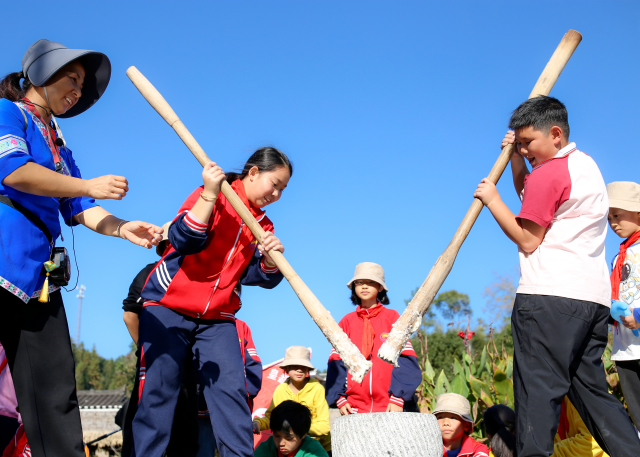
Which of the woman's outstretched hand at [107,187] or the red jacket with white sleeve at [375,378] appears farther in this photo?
the red jacket with white sleeve at [375,378]

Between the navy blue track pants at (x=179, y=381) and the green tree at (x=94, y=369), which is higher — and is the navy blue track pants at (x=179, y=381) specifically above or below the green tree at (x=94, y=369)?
above

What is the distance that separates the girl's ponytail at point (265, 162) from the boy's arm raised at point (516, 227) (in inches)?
50.7

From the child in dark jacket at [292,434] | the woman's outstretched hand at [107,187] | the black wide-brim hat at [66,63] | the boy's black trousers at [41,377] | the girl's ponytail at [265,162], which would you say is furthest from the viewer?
the child in dark jacket at [292,434]

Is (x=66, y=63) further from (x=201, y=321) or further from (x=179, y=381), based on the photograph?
(x=179, y=381)

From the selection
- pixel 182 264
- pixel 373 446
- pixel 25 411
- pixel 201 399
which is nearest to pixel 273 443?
pixel 201 399

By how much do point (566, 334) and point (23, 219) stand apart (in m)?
2.42

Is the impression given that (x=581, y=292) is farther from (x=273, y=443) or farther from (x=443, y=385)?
(x=443, y=385)

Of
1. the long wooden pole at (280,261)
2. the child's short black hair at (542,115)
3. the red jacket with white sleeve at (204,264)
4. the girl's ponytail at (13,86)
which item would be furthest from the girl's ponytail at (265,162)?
the child's short black hair at (542,115)

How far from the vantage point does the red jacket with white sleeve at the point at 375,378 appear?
4191mm

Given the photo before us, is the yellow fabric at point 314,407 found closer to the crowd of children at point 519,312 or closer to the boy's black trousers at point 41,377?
the crowd of children at point 519,312

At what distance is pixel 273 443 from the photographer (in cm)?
471

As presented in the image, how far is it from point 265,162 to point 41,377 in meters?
1.81

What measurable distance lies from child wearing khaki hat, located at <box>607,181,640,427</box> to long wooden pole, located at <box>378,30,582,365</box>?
0.82 meters

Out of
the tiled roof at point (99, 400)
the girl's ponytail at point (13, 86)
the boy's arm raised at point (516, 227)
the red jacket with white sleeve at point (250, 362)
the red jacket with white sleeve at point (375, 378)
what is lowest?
the tiled roof at point (99, 400)
